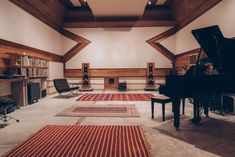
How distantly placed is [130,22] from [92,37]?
2291 millimetres

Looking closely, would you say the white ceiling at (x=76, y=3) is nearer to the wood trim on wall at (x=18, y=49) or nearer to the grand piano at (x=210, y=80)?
the wood trim on wall at (x=18, y=49)

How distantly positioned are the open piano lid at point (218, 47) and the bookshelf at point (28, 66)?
485 cm

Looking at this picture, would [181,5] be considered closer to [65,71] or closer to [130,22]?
[130,22]

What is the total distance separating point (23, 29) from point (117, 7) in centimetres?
425

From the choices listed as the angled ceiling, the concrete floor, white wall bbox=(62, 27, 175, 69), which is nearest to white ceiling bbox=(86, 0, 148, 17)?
the angled ceiling

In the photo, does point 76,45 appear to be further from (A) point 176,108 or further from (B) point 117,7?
(A) point 176,108

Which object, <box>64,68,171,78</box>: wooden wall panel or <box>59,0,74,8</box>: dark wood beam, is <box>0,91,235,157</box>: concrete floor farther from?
<box>59,0,74,8</box>: dark wood beam

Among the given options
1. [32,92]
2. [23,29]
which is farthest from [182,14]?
[32,92]

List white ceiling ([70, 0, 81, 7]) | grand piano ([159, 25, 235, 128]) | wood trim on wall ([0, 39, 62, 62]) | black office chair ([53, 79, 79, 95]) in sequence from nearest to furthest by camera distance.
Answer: grand piano ([159, 25, 235, 128]), wood trim on wall ([0, 39, 62, 62]), black office chair ([53, 79, 79, 95]), white ceiling ([70, 0, 81, 7])

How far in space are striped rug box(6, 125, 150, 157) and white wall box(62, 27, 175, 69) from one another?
278 inches

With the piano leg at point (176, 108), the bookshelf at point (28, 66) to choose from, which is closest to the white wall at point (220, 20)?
the piano leg at point (176, 108)

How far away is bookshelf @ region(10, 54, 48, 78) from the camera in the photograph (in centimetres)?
513

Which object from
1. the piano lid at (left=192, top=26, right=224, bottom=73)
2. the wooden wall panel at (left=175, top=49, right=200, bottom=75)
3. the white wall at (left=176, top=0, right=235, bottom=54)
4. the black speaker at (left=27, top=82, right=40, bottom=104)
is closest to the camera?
the piano lid at (left=192, top=26, right=224, bottom=73)

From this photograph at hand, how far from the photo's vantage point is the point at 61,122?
11.8 ft
